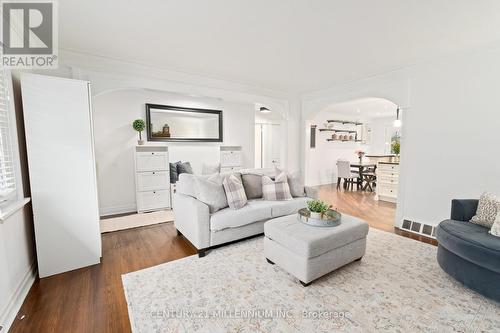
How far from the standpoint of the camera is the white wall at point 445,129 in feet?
9.08

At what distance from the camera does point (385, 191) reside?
5250mm

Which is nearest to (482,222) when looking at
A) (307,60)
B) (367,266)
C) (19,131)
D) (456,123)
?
(367,266)

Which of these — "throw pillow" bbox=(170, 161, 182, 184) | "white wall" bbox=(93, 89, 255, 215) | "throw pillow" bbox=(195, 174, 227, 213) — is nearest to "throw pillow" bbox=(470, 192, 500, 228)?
"throw pillow" bbox=(195, 174, 227, 213)

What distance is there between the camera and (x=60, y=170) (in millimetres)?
2195

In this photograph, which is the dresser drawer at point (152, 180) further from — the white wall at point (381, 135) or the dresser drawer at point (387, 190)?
the white wall at point (381, 135)

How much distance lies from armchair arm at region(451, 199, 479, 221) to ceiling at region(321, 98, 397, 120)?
3.63m

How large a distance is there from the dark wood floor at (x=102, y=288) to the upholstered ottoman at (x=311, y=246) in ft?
3.61

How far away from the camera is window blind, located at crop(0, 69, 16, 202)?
1.79 meters

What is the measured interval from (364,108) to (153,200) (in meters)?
6.43

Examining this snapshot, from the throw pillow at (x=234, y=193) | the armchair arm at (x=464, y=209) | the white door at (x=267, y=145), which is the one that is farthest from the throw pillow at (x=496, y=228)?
the white door at (x=267, y=145)

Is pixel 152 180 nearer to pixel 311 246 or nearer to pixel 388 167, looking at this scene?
pixel 311 246

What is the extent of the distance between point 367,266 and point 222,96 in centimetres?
339

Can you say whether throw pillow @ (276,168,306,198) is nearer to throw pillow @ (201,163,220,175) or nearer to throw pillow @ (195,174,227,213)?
throw pillow @ (195,174,227,213)

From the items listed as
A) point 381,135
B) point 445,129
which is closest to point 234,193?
point 445,129
